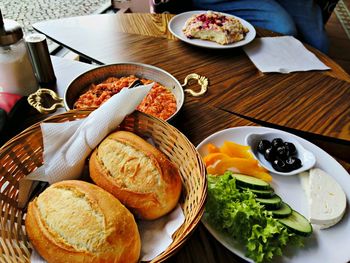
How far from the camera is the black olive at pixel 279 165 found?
77 cm

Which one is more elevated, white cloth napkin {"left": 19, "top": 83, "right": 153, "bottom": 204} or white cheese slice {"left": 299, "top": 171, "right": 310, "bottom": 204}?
→ white cloth napkin {"left": 19, "top": 83, "right": 153, "bottom": 204}

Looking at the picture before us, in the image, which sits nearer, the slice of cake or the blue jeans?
the slice of cake

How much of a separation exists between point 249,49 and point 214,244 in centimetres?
89

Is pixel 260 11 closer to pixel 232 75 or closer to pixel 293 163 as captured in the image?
pixel 232 75

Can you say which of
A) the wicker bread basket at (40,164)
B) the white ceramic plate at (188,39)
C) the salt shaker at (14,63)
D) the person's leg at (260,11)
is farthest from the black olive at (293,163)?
the person's leg at (260,11)

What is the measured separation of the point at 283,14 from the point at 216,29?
2.08ft

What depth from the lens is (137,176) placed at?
22.9 inches

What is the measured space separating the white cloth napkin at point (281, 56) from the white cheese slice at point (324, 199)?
55 cm

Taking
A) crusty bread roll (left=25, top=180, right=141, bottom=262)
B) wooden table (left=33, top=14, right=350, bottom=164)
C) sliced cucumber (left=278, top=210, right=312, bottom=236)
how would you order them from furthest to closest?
wooden table (left=33, top=14, right=350, bottom=164)
sliced cucumber (left=278, top=210, right=312, bottom=236)
crusty bread roll (left=25, top=180, right=141, bottom=262)

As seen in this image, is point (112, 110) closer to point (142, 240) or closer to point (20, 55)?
point (142, 240)

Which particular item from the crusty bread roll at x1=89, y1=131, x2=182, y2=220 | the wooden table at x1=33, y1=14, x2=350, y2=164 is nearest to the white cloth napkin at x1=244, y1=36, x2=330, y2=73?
the wooden table at x1=33, y1=14, x2=350, y2=164

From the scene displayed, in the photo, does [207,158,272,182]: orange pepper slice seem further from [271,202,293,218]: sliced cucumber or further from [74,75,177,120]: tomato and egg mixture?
[74,75,177,120]: tomato and egg mixture

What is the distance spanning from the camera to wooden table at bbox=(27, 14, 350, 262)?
0.91 meters

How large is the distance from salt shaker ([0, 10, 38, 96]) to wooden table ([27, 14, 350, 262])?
111 mm
